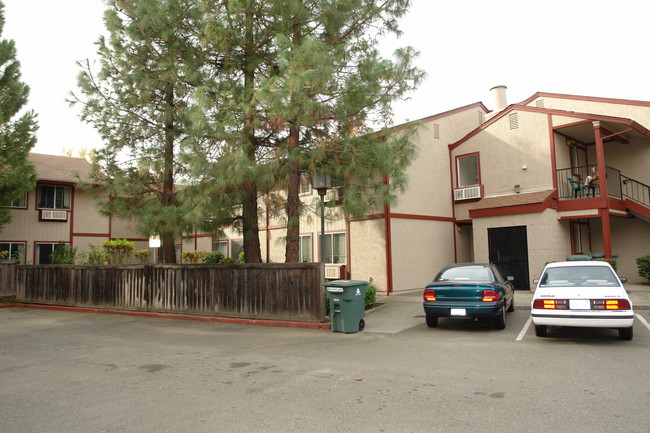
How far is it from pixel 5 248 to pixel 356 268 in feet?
60.8

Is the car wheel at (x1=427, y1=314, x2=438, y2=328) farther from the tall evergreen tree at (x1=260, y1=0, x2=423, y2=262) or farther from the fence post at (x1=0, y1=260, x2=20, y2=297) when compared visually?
the fence post at (x1=0, y1=260, x2=20, y2=297)

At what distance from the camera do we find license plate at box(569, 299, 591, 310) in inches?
316

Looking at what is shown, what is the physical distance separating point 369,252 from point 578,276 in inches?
335

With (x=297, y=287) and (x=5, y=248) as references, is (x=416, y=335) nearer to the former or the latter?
(x=297, y=287)

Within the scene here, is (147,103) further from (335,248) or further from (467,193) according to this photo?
(467,193)

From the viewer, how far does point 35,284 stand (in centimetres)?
1773

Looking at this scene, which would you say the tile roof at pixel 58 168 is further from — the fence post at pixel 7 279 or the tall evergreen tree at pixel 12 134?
the fence post at pixel 7 279

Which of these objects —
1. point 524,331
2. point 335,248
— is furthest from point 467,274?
point 335,248

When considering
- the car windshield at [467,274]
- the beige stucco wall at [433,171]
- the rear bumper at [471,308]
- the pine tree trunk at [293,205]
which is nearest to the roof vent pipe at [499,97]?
the beige stucco wall at [433,171]

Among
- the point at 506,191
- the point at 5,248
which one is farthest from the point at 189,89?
the point at 5,248

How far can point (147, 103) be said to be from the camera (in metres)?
13.5

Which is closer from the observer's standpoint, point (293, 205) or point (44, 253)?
point (293, 205)

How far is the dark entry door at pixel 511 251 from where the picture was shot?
16609 millimetres

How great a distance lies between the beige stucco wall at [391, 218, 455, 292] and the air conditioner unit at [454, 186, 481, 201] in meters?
1.26
